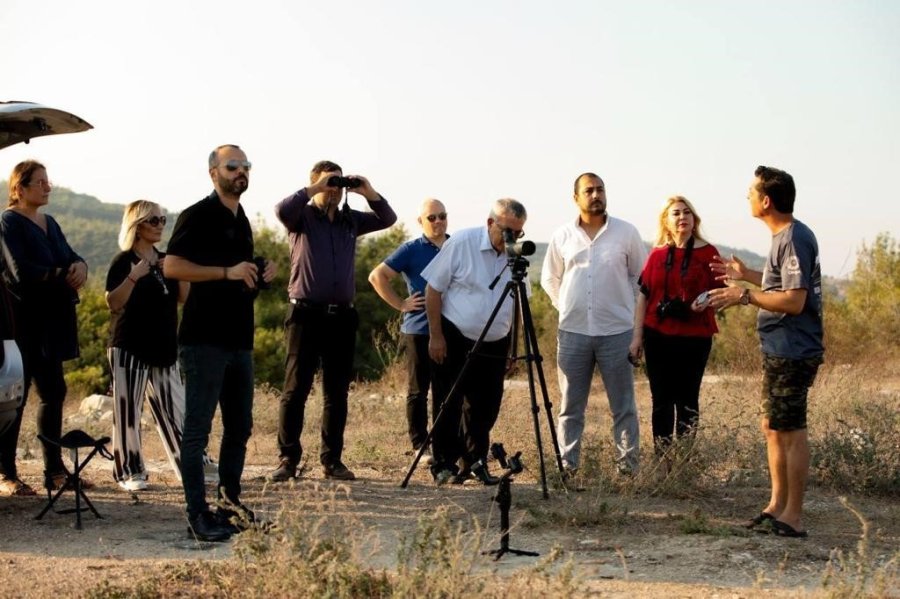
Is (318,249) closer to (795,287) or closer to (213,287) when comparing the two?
(213,287)

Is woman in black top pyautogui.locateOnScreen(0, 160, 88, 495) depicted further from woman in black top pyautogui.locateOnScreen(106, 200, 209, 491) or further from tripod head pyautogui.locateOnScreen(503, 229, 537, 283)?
tripod head pyautogui.locateOnScreen(503, 229, 537, 283)

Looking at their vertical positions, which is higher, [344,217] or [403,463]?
[344,217]

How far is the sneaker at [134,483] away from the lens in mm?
7738

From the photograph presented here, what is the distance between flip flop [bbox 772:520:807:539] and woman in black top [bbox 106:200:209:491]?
3881mm

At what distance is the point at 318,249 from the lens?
313 inches

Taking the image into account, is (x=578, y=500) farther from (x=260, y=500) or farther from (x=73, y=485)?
(x=73, y=485)

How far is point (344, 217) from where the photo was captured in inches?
317

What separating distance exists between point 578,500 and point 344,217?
104 inches

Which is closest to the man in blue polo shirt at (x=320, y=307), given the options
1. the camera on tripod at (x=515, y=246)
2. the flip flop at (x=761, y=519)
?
the camera on tripod at (x=515, y=246)

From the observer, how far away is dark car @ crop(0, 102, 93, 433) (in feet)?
20.5

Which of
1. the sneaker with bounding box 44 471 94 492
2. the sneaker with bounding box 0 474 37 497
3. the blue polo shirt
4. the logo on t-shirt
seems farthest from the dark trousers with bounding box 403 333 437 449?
the logo on t-shirt

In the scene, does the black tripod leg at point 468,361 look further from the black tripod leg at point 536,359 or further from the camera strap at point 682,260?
the camera strap at point 682,260

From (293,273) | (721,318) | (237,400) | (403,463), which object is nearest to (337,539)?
(237,400)

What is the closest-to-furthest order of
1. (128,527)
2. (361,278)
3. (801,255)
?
(801,255)
(128,527)
(361,278)
